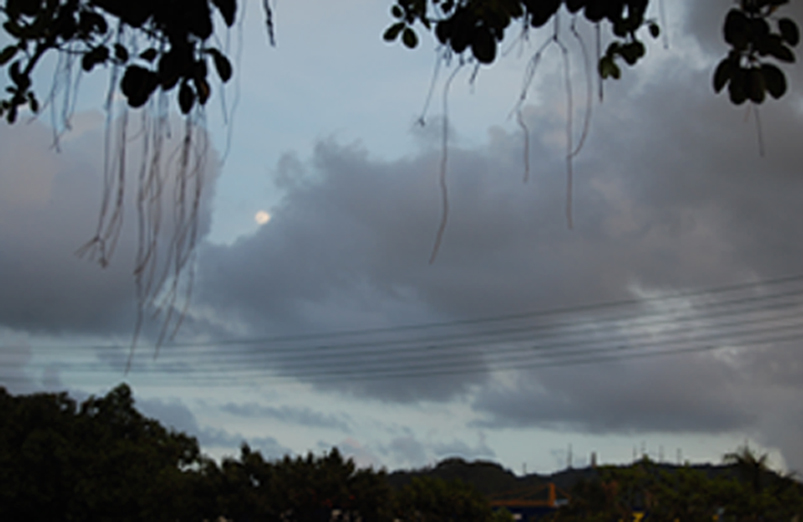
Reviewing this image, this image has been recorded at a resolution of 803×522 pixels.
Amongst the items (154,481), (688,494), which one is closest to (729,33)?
(688,494)

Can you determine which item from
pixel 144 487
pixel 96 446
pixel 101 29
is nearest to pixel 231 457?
pixel 144 487

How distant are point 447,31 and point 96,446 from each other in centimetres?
3471

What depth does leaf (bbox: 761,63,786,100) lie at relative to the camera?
3.06m

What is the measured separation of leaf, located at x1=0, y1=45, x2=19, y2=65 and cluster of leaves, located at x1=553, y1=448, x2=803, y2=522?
16296 mm

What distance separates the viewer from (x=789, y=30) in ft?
10.3

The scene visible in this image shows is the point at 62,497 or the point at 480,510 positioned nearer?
the point at 480,510

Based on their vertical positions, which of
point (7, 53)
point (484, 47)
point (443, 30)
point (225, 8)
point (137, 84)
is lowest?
point (137, 84)

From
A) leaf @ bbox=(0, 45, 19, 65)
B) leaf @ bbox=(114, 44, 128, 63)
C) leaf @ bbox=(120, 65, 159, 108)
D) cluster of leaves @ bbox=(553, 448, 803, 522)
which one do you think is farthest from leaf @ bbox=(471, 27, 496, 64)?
cluster of leaves @ bbox=(553, 448, 803, 522)

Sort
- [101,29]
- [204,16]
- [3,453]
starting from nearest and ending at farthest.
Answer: [204,16], [101,29], [3,453]

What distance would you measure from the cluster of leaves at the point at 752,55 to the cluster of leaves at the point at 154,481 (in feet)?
68.7

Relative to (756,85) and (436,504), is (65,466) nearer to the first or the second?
(436,504)

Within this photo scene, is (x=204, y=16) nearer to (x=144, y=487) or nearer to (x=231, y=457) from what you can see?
(x=231, y=457)

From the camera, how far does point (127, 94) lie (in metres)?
3.02

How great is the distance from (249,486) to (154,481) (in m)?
10.0
